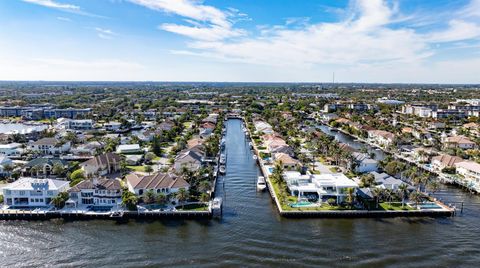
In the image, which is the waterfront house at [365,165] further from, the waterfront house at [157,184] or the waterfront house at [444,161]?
the waterfront house at [157,184]

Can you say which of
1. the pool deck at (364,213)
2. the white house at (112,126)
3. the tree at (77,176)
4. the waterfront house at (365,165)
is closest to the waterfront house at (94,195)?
the tree at (77,176)

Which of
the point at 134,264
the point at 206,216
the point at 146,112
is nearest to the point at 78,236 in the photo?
the point at 134,264

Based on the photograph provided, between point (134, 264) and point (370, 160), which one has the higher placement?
point (370, 160)

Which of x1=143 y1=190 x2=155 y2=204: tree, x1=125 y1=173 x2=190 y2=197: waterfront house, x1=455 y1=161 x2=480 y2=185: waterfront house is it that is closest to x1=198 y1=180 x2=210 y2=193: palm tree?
x1=125 y1=173 x2=190 y2=197: waterfront house

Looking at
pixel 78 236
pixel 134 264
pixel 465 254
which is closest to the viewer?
pixel 134 264

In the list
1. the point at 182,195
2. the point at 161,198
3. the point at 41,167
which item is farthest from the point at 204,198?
the point at 41,167

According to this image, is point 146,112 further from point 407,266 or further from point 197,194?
point 407,266
